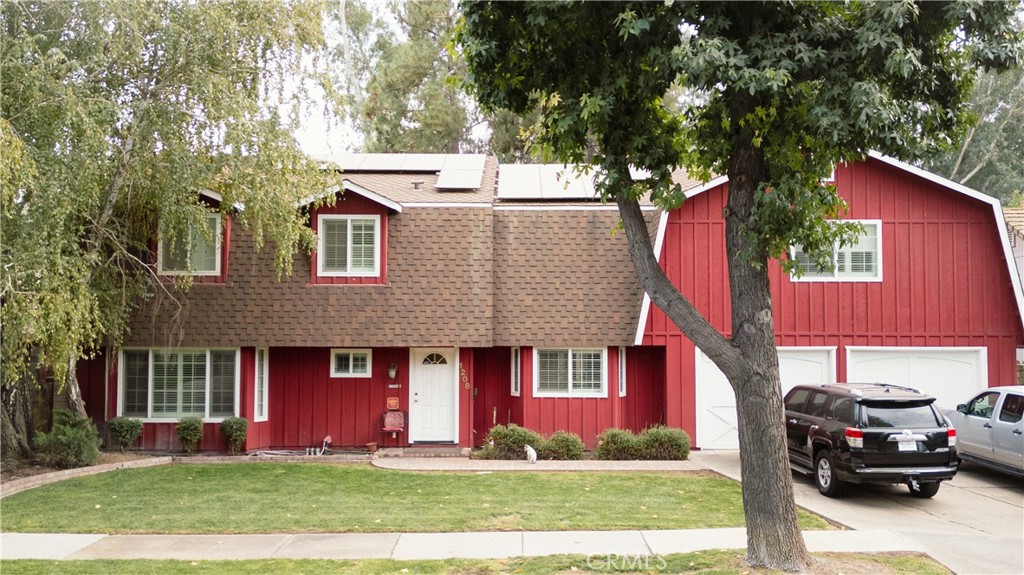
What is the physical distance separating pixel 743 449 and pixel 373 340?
980cm

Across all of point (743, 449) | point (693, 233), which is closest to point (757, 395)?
point (743, 449)

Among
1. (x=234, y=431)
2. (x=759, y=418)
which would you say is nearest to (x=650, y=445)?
(x=759, y=418)

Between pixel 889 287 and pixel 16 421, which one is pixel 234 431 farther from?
pixel 889 287

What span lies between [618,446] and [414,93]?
20350mm

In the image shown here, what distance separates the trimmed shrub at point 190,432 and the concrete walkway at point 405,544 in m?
6.24

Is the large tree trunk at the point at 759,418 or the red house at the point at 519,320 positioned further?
the red house at the point at 519,320

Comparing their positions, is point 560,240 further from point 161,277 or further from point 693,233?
point 161,277

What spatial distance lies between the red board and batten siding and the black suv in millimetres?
4679

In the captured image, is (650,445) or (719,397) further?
(719,397)

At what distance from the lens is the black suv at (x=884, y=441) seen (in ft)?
37.4

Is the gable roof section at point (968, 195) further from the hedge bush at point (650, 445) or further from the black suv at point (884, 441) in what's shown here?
the black suv at point (884, 441)

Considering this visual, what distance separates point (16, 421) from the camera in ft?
48.3

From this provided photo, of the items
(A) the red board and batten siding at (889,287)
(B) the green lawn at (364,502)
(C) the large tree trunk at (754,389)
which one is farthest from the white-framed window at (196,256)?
(C) the large tree trunk at (754,389)

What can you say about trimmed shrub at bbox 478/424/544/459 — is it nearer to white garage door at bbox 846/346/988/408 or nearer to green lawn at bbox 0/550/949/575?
white garage door at bbox 846/346/988/408
